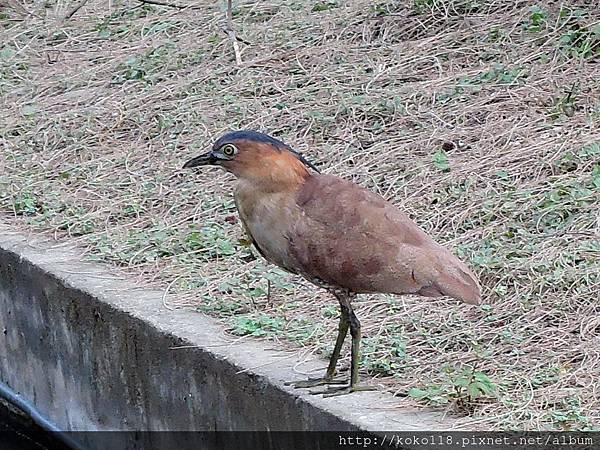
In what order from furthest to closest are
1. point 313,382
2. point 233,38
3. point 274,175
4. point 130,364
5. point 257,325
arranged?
point 233,38
point 130,364
point 257,325
point 313,382
point 274,175

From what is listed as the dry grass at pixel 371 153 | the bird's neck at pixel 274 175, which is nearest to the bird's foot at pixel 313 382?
the dry grass at pixel 371 153

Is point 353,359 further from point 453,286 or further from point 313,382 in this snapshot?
point 453,286

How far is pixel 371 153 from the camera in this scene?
6512 mm

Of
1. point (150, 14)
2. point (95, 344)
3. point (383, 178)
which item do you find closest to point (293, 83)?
point (383, 178)

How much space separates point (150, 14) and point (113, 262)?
13.8 ft

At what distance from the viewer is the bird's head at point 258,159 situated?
3959 mm

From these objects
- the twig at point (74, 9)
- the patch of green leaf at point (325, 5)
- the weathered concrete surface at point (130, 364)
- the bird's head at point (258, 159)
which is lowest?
the weathered concrete surface at point (130, 364)

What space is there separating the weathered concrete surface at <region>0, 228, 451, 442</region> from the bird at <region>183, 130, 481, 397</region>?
233 mm

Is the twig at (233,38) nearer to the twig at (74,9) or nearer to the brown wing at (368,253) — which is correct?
the twig at (74,9)

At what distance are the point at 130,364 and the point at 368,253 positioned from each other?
1.55 meters

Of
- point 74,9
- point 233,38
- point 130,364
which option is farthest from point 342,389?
point 74,9

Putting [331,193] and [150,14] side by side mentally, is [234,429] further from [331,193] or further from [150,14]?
[150,14]

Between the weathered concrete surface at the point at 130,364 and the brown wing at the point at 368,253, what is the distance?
16.4 inches

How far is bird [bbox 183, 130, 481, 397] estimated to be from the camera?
3.83 metres
